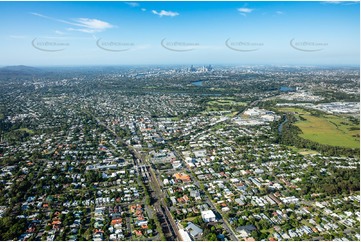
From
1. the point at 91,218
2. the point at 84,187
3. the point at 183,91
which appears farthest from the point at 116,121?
the point at 183,91

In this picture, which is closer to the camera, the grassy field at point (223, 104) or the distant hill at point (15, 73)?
the grassy field at point (223, 104)

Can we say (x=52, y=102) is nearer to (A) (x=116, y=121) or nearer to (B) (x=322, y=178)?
(A) (x=116, y=121)

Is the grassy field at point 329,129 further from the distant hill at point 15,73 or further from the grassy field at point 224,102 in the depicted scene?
the distant hill at point 15,73

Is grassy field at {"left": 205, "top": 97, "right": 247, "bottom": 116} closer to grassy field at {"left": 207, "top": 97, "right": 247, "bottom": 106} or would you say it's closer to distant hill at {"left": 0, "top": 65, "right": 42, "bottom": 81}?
grassy field at {"left": 207, "top": 97, "right": 247, "bottom": 106}

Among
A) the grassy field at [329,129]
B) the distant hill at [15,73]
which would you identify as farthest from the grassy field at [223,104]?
the distant hill at [15,73]

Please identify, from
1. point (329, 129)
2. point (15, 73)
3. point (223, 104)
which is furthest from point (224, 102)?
point (15, 73)

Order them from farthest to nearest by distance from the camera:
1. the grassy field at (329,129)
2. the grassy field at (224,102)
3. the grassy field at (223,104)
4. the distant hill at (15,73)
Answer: the distant hill at (15,73), the grassy field at (224,102), the grassy field at (223,104), the grassy field at (329,129)

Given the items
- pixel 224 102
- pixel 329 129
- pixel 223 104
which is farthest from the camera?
pixel 224 102

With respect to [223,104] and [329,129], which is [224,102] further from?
[329,129]

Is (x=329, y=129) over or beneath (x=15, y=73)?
beneath

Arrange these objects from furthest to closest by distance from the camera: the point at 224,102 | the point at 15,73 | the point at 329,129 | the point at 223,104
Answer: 1. the point at 15,73
2. the point at 224,102
3. the point at 223,104
4. the point at 329,129
